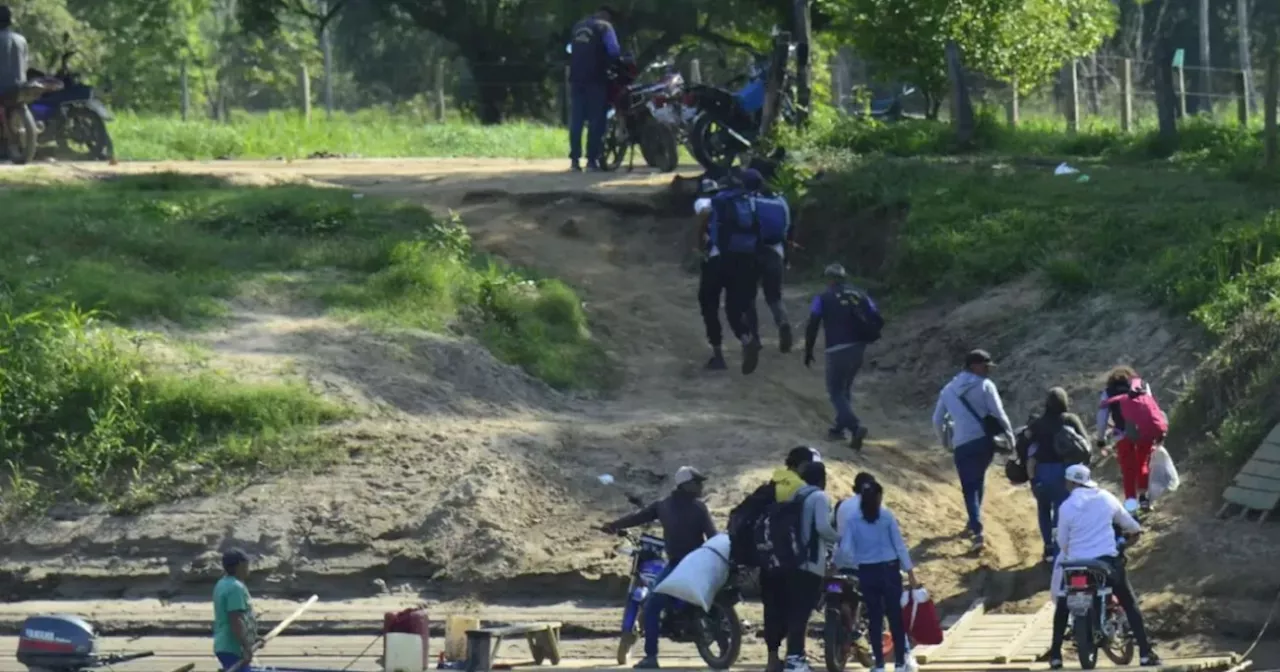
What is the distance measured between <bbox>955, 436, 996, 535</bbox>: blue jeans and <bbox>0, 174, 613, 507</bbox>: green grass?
13.3 feet

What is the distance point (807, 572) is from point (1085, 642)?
175cm

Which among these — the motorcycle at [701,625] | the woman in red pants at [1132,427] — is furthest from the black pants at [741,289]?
the motorcycle at [701,625]

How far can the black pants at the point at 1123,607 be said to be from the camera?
1292cm

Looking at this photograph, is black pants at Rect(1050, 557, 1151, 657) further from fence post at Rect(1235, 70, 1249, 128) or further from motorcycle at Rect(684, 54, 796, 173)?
fence post at Rect(1235, 70, 1249, 128)

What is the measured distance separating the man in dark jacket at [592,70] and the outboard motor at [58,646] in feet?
42.2

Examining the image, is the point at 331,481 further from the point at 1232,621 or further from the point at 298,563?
the point at 1232,621

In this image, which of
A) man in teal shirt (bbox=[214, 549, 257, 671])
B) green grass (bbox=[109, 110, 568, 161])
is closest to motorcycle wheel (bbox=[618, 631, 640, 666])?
man in teal shirt (bbox=[214, 549, 257, 671])

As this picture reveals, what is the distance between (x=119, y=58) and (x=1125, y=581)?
3795cm

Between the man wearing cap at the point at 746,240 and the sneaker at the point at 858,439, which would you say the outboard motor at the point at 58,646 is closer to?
the sneaker at the point at 858,439

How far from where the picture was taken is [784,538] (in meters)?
12.4

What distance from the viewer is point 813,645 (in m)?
14.0

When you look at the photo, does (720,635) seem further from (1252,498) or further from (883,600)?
(1252,498)

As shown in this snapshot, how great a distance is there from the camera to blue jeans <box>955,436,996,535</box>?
15.8m

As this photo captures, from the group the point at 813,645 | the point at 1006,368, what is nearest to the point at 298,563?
the point at 813,645
